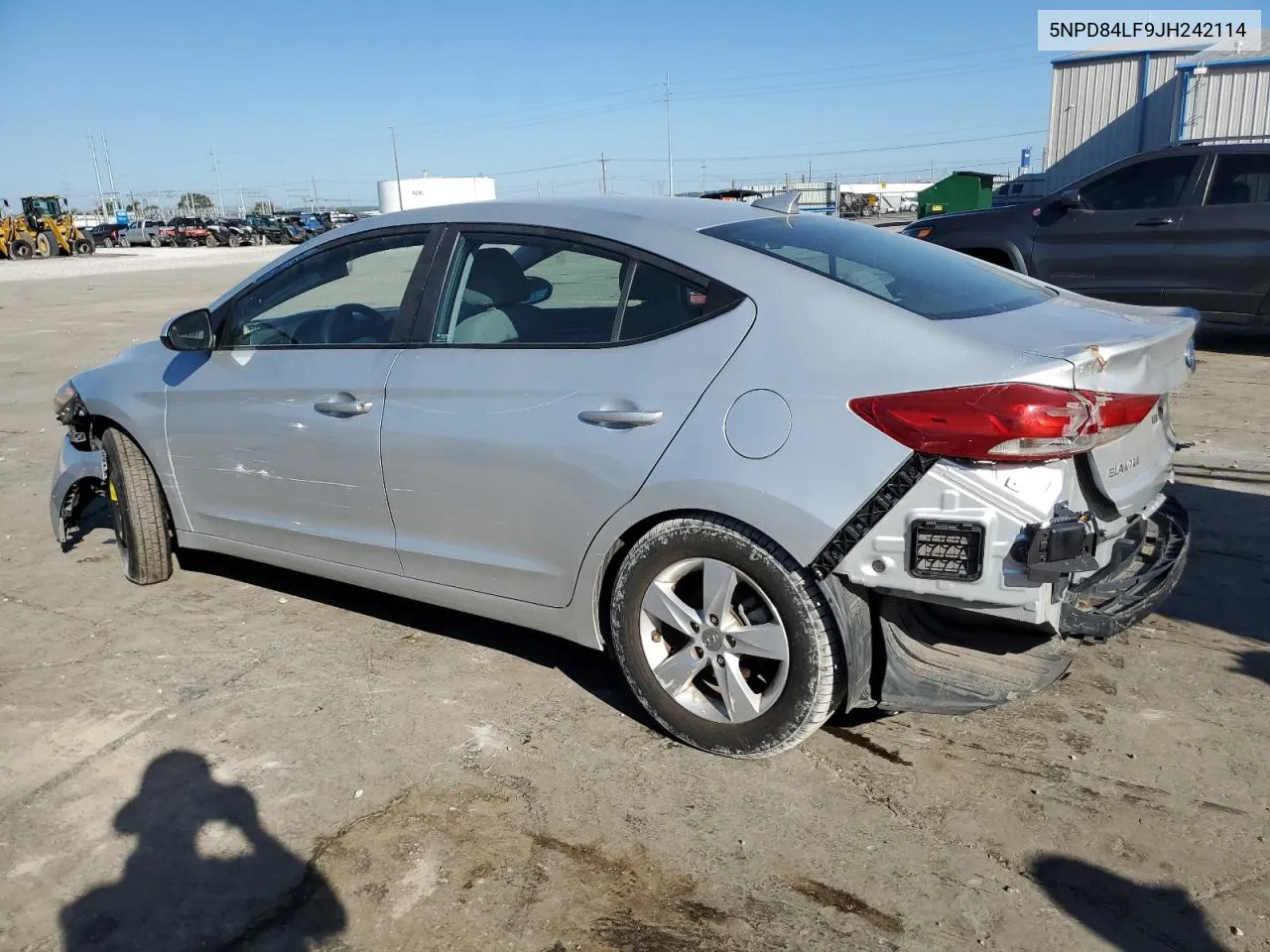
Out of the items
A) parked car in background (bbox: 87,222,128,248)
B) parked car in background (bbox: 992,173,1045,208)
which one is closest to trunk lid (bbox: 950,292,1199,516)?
parked car in background (bbox: 992,173,1045,208)

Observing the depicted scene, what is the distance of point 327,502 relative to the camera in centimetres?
389

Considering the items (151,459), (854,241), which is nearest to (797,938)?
(854,241)

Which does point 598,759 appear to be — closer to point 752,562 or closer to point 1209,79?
point 752,562

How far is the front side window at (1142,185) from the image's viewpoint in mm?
9172

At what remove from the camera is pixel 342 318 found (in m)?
4.06

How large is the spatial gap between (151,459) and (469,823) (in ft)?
8.32

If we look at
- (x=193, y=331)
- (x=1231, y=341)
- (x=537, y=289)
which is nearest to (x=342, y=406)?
(x=537, y=289)

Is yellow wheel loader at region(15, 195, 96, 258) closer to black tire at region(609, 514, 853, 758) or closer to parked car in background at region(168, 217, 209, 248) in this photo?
parked car in background at region(168, 217, 209, 248)

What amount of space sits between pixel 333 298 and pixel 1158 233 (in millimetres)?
7785

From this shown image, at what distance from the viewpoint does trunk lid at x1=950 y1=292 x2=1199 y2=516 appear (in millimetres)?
2709

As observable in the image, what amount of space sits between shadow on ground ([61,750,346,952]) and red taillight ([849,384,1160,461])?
189cm

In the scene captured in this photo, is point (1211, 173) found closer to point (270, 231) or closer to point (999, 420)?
point (999, 420)

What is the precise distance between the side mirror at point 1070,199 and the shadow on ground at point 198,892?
8.84 metres

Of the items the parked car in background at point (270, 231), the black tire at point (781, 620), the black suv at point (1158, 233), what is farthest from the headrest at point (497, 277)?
the parked car in background at point (270, 231)
